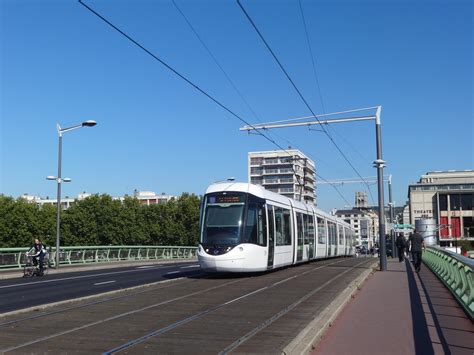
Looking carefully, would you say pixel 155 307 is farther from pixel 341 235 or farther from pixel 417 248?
pixel 341 235

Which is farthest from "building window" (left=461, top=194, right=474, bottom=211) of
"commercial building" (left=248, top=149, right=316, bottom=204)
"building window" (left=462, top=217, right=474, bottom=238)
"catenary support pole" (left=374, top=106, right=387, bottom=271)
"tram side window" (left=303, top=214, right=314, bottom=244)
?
"catenary support pole" (left=374, top=106, right=387, bottom=271)

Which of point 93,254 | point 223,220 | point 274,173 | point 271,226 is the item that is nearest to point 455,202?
point 274,173

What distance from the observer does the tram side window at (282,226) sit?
21.0m

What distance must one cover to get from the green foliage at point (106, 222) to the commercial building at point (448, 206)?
50.1 m

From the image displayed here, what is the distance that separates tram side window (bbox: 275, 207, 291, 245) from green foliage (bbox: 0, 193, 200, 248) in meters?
55.5

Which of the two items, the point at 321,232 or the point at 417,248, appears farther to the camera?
the point at 321,232

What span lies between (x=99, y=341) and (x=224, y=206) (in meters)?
11.1

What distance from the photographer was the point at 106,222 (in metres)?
80.2

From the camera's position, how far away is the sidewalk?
24.7ft

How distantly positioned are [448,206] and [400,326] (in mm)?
119666

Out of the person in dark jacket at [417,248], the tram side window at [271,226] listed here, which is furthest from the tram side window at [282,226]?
the person in dark jacket at [417,248]

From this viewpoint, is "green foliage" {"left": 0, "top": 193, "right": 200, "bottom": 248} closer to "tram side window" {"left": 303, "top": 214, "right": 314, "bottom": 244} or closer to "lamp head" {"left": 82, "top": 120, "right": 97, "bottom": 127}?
"lamp head" {"left": 82, "top": 120, "right": 97, "bottom": 127}

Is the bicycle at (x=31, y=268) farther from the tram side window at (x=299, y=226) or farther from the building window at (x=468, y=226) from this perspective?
the building window at (x=468, y=226)

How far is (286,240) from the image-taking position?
22.3m
